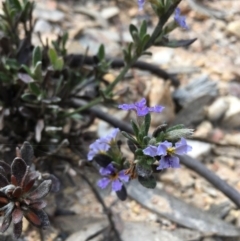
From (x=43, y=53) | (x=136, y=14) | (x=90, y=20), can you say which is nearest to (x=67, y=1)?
(x=90, y=20)

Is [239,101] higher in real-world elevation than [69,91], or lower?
lower

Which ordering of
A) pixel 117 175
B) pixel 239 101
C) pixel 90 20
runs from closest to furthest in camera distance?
1. pixel 117 175
2. pixel 239 101
3. pixel 90 20

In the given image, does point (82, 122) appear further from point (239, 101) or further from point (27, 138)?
point (239, 101)

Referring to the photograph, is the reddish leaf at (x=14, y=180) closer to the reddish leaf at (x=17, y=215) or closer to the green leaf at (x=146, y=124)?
the reddish leaf at (x=17, y=215)

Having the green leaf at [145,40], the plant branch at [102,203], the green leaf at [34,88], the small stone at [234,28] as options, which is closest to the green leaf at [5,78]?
the green leaf at [34,88]

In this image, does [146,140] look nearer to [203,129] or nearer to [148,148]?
[148,148]

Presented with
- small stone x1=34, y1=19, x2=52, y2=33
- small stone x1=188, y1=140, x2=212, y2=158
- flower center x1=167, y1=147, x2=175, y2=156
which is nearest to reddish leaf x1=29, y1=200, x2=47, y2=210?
flower center x1=167, y1=147, x2=175, y2=156
